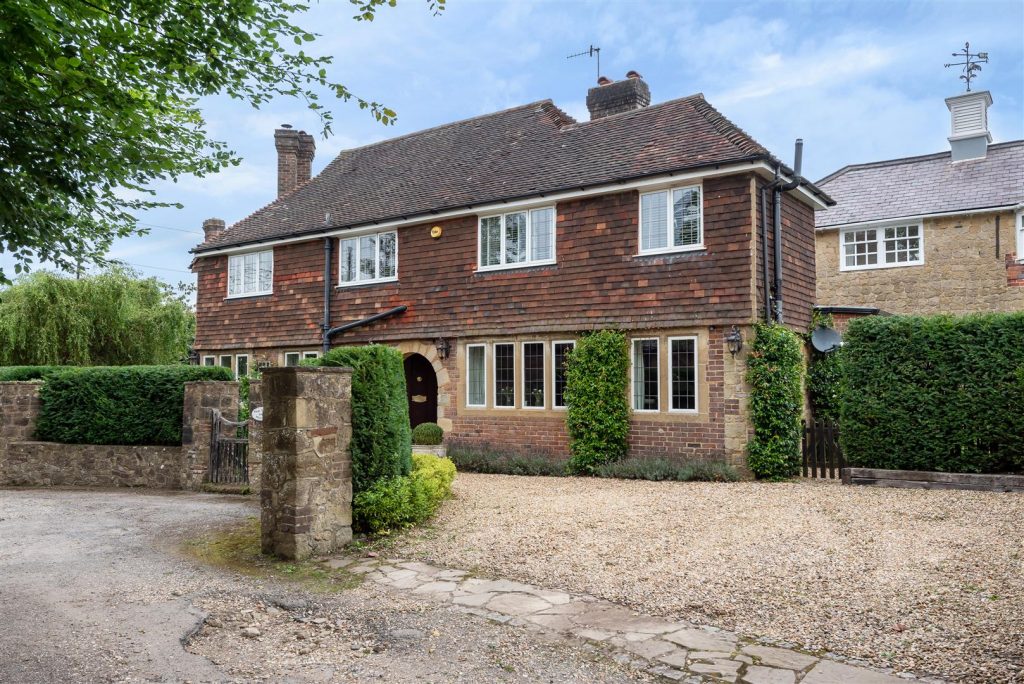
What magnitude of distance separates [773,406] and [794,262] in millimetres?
3431

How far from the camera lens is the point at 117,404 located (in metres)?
14.3

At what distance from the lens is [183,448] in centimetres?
1345

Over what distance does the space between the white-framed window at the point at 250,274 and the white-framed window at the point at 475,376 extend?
6.94 meters

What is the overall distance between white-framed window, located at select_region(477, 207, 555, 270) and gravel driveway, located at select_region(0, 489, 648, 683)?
33.2ft

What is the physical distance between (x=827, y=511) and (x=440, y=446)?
27.9ft

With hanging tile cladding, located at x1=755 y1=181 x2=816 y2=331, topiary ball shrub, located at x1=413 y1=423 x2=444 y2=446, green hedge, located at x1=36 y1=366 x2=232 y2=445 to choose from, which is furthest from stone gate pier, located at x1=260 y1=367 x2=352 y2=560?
hanging tile cladding, located at x1=755 y1=181 x2=816 y2=331

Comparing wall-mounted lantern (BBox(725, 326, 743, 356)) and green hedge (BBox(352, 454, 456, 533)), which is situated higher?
wall-mounted lantern (BBox(725, 326, 743, 356))

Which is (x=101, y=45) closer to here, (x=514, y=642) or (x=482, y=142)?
(x=514, y=642)

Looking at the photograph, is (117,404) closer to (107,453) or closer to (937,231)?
(107,453)

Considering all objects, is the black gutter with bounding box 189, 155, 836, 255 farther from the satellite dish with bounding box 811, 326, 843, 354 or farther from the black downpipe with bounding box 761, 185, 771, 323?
the satellite dish with bounding box 811, 326, 843, 354

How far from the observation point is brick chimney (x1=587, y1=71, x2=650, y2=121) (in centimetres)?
1877

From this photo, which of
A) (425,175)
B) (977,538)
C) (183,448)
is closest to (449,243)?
(425,175)

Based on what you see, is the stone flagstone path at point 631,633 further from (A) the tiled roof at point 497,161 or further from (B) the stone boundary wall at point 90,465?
(A) the tiled roof at point 497,161

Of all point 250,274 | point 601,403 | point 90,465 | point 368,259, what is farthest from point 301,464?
point 250,274
